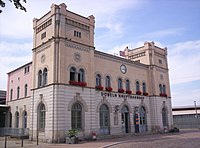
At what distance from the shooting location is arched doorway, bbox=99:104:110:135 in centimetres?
2475

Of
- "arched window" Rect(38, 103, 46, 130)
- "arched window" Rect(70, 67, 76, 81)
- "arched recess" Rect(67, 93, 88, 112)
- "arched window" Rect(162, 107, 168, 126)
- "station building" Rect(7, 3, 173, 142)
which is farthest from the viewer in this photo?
"arched window" Rect(162, 107, 168, 126)

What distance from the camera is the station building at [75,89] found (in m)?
21.3

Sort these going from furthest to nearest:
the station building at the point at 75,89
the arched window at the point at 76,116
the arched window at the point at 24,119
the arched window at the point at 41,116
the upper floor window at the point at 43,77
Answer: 1. the arched window at the point at 24,119
2. the upper floor window at the point at 43,77
3. the arched window at the point at 41,116
4. the arched window at the point at 76,116
5. the station building at the point at 75,89

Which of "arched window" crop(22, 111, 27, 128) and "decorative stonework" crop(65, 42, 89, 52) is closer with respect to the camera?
"decorative stonework" crop(65, 42, 89, 52)

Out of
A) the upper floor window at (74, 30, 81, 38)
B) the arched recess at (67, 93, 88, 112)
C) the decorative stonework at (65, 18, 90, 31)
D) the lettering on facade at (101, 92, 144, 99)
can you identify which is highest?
the decorative stonework at (65, 18, 90, 31)

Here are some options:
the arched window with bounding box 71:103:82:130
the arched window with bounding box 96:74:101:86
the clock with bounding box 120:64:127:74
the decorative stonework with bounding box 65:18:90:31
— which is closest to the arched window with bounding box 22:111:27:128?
the arched window with bounding box 71:103:82:130

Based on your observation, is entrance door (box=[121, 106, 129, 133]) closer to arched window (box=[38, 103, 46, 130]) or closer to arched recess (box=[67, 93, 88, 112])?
arched recess (box=[67, 93, 88, 112])

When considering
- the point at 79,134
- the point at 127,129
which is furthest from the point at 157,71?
the point at 79,134

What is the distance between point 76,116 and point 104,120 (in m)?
4.25

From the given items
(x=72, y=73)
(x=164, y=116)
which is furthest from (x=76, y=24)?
(x=164, y=116)

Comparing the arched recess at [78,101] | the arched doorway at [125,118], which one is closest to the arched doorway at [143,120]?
the arched doorway at [125,118]

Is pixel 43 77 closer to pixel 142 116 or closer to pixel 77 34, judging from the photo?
pixel 77 34

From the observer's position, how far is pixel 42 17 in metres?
24.4

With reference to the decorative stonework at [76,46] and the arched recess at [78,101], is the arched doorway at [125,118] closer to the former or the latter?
the arched recess at [78,101]
